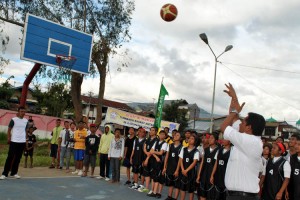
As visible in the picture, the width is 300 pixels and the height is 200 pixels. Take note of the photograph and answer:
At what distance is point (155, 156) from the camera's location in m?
8.80

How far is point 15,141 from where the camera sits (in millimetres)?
8648

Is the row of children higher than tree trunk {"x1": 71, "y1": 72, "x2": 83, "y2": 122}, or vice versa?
tree trunk {"x1": 71, "y1": 72, "x2": 83, "y2": 122}

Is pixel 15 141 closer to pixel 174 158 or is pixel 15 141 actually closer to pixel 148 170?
pixel 148 170

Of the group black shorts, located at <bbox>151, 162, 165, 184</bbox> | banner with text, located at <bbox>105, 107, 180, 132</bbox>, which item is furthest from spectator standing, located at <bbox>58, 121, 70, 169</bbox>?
banner with text, located at <bbox>105, 107, 180, 132</bbox>

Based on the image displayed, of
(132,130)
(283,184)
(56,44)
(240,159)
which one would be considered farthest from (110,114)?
(240,159)

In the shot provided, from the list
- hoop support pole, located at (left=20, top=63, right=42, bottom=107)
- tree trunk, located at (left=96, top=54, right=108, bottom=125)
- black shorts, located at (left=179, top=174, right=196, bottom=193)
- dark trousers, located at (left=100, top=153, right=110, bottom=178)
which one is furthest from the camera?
tree trunk, located at (left=96, top=54, right=108, bottom=125)

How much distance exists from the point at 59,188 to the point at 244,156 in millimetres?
5676

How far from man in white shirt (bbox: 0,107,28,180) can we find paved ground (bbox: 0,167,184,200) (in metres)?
0.33

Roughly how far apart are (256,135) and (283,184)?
9.24 feet

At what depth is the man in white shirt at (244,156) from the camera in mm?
3510

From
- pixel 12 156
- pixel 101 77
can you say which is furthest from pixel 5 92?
pixel 12 156

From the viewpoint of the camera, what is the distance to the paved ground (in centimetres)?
725

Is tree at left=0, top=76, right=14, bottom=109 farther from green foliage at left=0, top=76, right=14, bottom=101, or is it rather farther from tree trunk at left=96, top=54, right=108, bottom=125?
tree trunk at left=96, top=54, right=108, bottom=125

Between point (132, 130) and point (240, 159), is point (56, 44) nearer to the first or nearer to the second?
point (132, 130)
